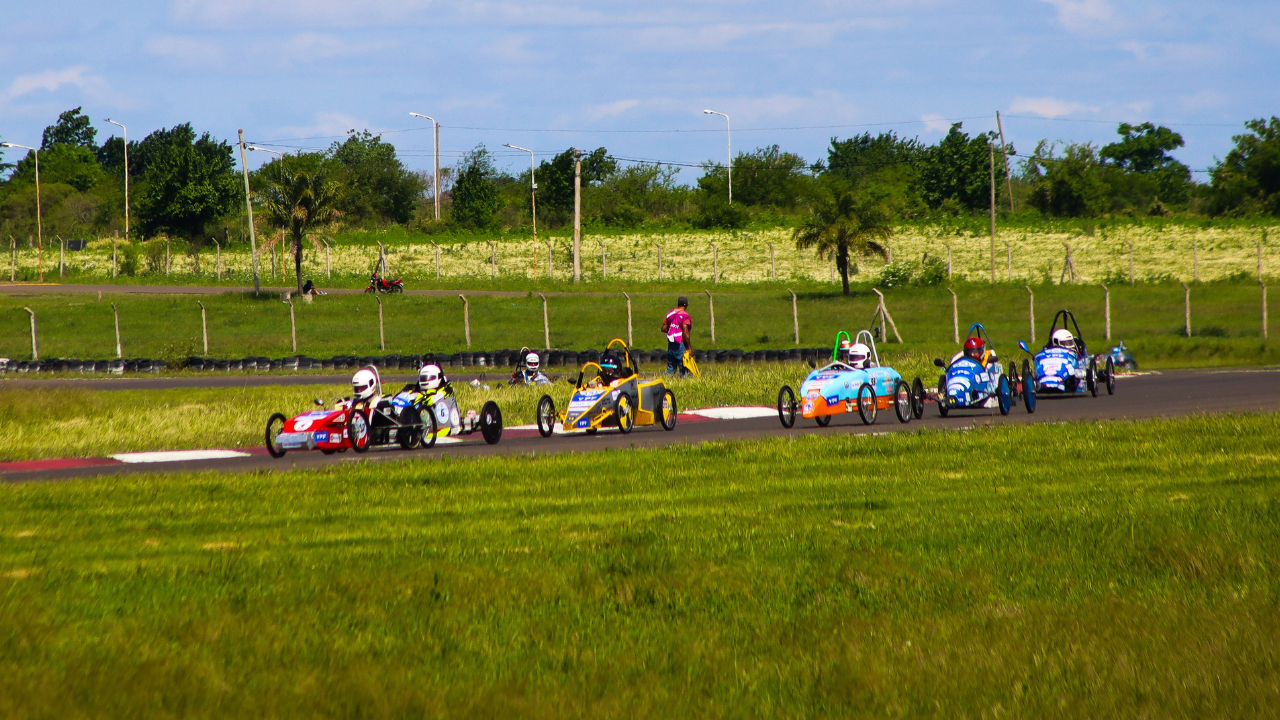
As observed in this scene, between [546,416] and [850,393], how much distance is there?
4114 millimetres

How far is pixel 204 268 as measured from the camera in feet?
210

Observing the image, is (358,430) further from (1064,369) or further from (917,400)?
(1064,369)

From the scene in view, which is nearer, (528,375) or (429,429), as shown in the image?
(429,429)

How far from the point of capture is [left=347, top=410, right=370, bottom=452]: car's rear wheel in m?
14.7

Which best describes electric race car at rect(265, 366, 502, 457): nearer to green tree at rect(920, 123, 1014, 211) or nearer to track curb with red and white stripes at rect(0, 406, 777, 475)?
track curb with red and white stripes at rect(0, 406, 777, 475)

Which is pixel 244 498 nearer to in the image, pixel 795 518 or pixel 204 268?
pixel 795 518

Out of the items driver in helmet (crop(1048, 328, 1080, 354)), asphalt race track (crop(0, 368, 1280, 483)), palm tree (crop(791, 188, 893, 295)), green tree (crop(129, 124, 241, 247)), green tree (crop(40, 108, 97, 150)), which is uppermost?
green tree (crop(40, 108, 97, 150))

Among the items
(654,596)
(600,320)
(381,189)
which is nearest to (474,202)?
→ (381,189)

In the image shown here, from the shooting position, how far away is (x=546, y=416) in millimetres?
16266

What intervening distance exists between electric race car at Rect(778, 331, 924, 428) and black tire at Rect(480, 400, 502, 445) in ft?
12.0

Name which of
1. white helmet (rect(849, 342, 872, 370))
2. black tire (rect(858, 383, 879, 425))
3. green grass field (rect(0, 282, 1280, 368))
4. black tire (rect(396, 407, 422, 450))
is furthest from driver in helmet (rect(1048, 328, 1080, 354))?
black tire (rect(396, 407, 422, 450))

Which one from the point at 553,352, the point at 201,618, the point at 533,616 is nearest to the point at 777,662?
the point at 533,616

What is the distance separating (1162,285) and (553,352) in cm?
2364

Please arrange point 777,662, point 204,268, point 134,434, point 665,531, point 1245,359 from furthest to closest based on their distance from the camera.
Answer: point 204,268 < point 1245,359 < point 134,434 < point 665,531 < point 777,662
